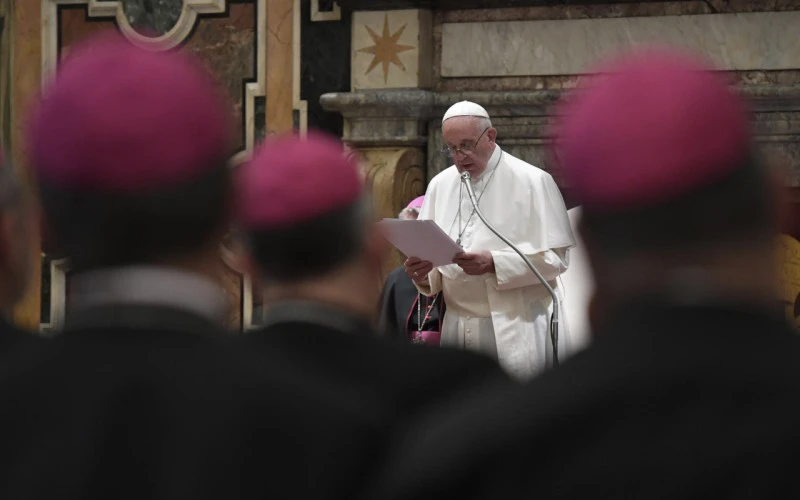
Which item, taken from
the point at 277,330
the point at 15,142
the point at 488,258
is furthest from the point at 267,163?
the point at 15,142

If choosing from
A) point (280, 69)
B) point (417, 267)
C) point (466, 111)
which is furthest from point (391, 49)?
point (417, 267)

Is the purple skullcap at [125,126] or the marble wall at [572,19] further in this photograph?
the marble wall at [572,19]

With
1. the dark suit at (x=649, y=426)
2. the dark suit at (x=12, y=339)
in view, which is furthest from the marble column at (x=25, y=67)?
the dark suit at (x=649, y=426)

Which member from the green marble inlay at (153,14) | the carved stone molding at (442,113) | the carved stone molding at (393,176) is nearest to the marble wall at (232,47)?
the green marble inlay at (153,14)

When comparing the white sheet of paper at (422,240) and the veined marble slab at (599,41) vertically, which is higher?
the veined marble slab at (599,41)

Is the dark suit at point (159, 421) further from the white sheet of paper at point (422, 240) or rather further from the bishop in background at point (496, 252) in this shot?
the bishop in background at point (496, 252)

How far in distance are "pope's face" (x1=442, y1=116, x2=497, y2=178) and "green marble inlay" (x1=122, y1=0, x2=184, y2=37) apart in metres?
2.82

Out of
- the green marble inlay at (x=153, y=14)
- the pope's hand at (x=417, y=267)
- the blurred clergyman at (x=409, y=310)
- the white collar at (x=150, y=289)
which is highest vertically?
the green marble inlay at (x=153, y=14)

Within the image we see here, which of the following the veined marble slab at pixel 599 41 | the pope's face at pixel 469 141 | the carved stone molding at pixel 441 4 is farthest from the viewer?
the carved stone molding at pixel 441 4

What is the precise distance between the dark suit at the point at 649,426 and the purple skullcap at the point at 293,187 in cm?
55

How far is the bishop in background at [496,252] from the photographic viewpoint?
5738mm

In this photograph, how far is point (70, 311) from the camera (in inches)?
58.1

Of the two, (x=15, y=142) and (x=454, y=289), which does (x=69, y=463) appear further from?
(x=15, y=142)

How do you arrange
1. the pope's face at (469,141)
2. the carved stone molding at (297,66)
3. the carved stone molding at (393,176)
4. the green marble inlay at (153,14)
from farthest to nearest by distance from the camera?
the green marble inlay at (153,14), the carved stone molding at (297,66), the carved stone molding at (393,176), the pope's face at (469,141)
